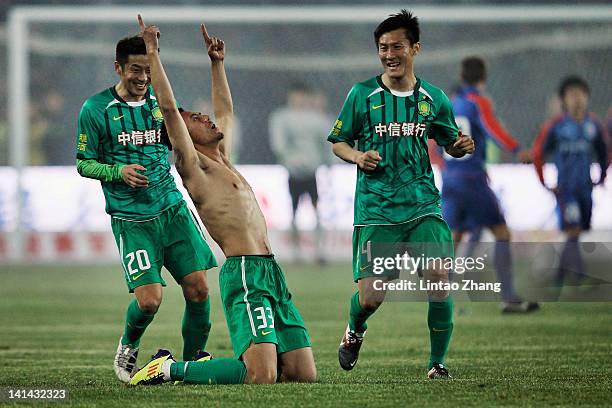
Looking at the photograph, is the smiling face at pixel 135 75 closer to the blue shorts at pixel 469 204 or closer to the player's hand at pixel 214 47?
the player's hand at pixel 214 47

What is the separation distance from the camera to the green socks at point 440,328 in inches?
293

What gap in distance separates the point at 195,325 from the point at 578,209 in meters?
7.41

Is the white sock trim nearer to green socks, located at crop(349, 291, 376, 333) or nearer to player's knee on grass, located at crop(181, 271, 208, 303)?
player's knee on grass, located at crop(181, 271, 208, 303)

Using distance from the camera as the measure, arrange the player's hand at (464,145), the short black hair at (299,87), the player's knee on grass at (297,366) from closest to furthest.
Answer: the player's knee on grass at (297,366) → the player's hand at (464,145) → the short black hair at (299,87)

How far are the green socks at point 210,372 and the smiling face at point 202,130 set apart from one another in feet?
4.23

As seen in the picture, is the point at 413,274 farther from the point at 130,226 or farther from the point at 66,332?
the point at 66,332

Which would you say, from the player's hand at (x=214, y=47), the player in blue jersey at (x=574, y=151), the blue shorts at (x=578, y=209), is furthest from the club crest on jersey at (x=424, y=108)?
the blue shorts at (x=578, y=209)

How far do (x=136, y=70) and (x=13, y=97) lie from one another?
1176 centimetres

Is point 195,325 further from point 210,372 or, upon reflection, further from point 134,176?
point 134,176

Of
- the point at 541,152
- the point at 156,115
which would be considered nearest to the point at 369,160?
the point at 156,115

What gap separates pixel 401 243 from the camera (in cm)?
760

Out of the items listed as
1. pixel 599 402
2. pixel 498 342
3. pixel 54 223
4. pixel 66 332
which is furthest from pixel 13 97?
pixel 599 402

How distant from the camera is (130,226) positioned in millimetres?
7777

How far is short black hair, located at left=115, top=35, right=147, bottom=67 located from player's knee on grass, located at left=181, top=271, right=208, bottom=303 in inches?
53.5
